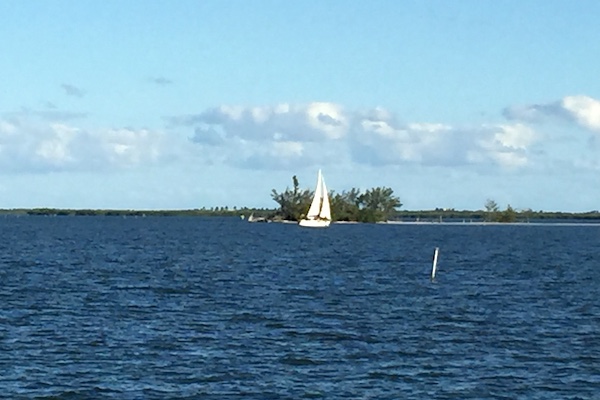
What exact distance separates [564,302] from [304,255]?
1845 inches

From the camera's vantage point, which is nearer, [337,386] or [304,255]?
[337,386]

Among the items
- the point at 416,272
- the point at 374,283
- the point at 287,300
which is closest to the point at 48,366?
the point at 287,300

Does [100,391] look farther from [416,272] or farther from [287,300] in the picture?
[416,272]

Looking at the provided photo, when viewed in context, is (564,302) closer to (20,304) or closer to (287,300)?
(287,300)

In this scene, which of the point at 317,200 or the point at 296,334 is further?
the point at 317,200

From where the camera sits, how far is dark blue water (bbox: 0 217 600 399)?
29.7 meters

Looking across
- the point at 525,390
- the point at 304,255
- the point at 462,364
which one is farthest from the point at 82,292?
the point at 304,255

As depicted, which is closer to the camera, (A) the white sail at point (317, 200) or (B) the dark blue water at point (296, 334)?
(B) the dark blue water at point (296, 334)

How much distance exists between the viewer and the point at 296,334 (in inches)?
1537

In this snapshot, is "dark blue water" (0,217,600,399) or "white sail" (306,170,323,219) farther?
"white sail" (306,170,323,219)

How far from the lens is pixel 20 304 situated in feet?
157

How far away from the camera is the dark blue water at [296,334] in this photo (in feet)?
97.3

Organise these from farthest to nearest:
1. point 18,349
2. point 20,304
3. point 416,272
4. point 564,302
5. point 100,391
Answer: point 416,272 → point 564,302 → point 20,304 → point 18,349 → point 100,391

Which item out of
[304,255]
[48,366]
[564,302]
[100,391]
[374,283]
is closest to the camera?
[100,391]
